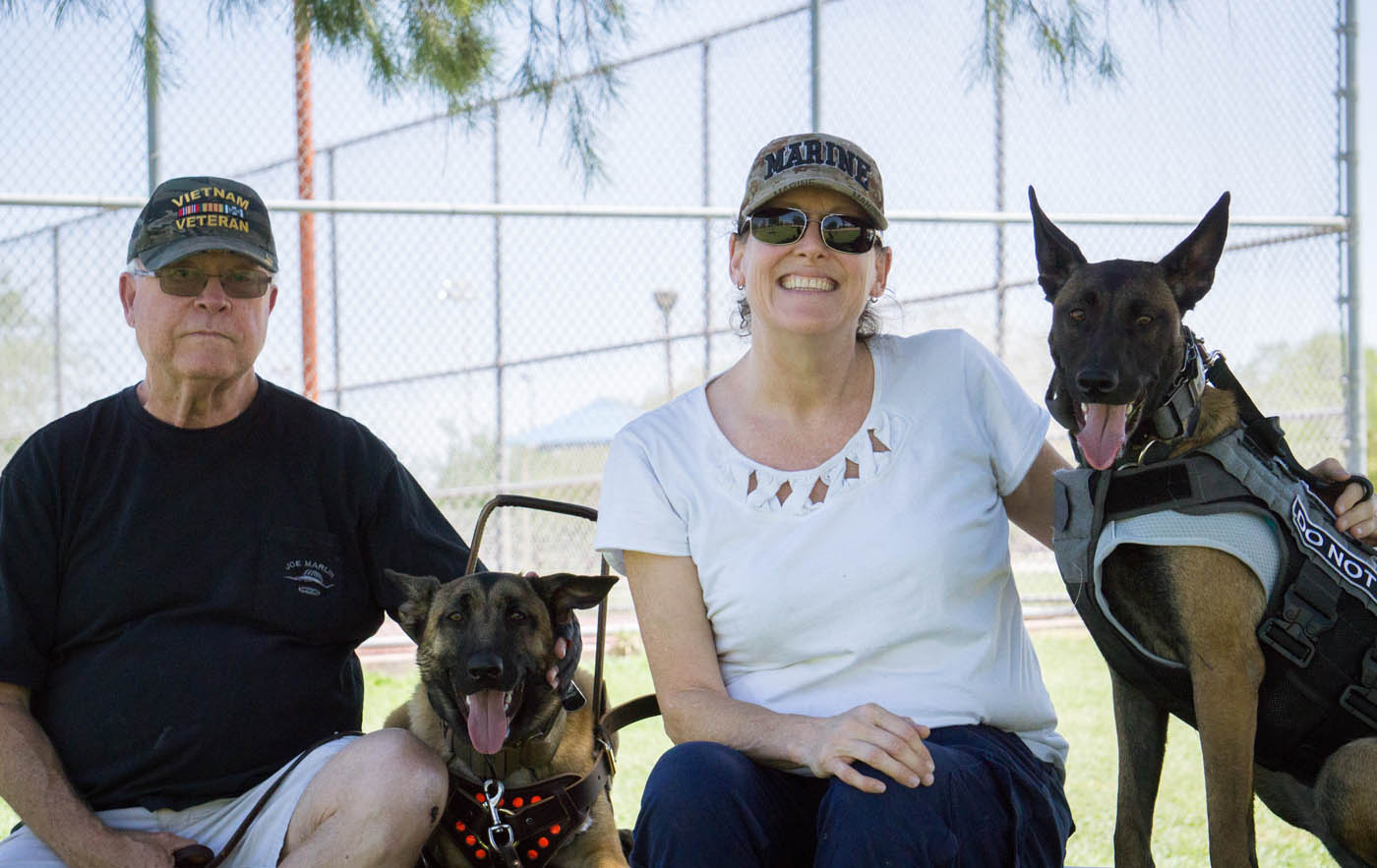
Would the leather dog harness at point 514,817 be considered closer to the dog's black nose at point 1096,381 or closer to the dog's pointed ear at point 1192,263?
the dog's black nose at point 1096,381

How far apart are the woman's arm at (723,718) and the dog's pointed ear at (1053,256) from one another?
1090mm

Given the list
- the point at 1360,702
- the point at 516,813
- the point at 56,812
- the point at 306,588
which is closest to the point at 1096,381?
the point at 1360,702

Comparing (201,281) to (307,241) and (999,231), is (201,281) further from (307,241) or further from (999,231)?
(999,231)

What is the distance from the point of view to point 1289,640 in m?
2.38

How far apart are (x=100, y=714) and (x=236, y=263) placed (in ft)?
3.49

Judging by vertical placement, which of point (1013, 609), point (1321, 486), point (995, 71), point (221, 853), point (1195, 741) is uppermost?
point (995, 71)

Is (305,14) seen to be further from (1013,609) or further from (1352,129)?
(1352,129)

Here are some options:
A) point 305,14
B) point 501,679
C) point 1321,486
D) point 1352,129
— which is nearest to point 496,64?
point 305,14

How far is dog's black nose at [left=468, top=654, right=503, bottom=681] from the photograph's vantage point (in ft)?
9.04

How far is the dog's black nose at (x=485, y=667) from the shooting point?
2.75 metres

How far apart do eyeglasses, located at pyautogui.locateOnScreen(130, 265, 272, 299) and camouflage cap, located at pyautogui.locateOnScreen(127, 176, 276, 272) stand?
3cm

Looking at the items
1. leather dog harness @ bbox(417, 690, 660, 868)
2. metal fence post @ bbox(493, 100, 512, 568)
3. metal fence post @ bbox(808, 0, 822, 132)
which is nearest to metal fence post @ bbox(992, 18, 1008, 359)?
metal fence post @ bbox(808, 0, 822, 132)

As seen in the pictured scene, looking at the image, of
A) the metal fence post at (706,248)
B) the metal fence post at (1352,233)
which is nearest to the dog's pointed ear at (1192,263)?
the metal fence post at (706,248)

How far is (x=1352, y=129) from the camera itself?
658cm
